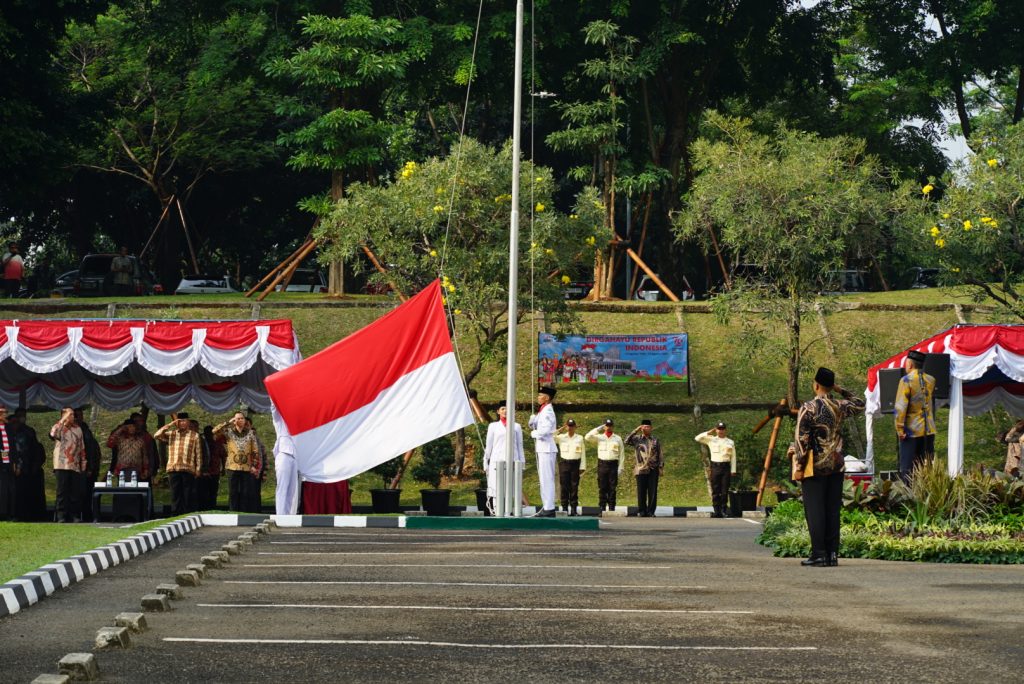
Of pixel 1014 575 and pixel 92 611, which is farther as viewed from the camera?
pixel 1014 575

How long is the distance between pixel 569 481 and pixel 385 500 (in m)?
3.31

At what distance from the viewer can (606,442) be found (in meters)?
28.6

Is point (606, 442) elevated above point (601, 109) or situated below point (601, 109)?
below

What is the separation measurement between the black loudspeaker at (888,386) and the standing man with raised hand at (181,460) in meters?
11.1

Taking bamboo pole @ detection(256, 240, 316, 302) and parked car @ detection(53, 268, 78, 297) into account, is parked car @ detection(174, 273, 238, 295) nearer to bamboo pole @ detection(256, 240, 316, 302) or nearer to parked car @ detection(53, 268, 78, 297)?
parked car @ detection(53, 268, 78, 297)

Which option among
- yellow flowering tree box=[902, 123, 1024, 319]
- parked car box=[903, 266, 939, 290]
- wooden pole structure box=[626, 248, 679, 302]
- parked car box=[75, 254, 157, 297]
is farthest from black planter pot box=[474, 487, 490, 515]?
parked car box=[903, 266, 939, 290]

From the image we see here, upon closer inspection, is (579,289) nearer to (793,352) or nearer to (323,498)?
(793,352)

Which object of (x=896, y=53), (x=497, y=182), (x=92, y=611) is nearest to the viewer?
(x=92, y=611)

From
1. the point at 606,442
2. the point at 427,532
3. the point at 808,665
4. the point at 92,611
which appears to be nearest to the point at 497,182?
the point at 606,442

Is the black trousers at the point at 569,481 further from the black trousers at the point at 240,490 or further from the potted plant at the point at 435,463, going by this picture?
the black trousers at the point at 240,490

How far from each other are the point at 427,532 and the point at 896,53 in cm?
3165

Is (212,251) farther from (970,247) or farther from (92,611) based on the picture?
(92,611)

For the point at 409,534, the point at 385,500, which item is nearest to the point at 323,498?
the point at 385,500

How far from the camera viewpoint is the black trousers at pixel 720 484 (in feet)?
91.8
